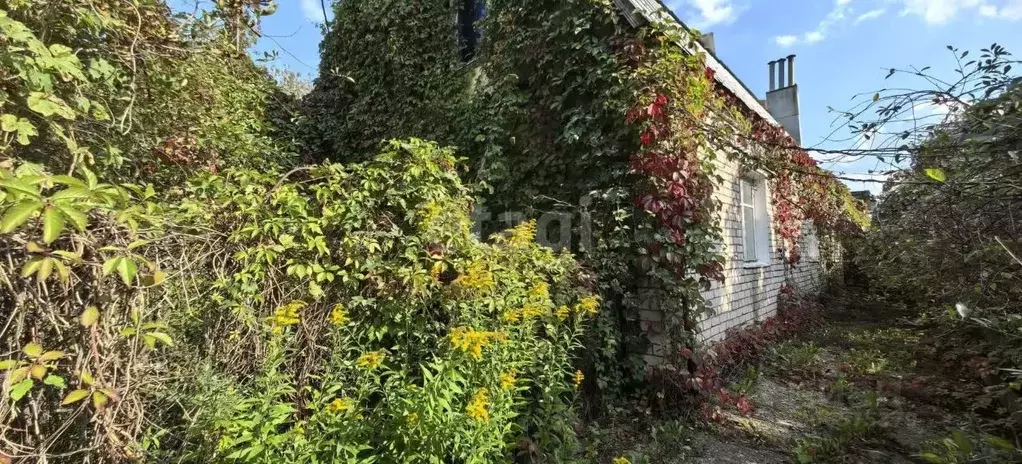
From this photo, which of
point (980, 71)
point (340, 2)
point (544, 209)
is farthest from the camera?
point (340, 2)

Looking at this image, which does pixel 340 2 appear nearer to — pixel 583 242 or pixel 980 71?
pixel 583 242

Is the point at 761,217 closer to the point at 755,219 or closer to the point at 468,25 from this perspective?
the point at 755,219

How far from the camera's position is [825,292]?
10398 millimetres

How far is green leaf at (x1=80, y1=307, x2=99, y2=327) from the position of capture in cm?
171

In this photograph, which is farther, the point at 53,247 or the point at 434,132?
the point at 434,132

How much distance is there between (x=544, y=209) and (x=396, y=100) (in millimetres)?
3526

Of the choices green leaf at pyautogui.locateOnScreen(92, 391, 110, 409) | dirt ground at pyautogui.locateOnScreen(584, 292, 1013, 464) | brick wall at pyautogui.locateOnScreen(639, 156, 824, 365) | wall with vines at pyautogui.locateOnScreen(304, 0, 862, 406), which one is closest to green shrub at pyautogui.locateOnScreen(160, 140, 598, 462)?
green leaf at pyautogui.locateOnScreen(92, 391, 110, 409)

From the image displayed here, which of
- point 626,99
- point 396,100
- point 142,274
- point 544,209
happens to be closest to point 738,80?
point 626,99

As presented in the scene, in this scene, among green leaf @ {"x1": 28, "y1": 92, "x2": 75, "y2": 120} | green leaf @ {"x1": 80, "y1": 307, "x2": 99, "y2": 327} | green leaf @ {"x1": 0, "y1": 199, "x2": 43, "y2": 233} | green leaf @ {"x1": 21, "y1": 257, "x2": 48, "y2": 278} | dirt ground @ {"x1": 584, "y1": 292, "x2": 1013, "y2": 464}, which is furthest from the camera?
dirt ground @ {"x1": 584, "y1": 292, "x2": 1013, "y2": 464}

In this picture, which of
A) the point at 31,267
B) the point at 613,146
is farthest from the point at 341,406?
the point at 613,146

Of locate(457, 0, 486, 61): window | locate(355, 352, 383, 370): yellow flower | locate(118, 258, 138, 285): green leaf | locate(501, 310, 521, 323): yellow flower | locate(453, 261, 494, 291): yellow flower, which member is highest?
locate(457, 0, 486, 61): window

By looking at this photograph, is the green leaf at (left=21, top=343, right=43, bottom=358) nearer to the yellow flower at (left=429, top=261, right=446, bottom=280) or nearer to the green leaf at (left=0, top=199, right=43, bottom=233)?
the green leaf at (left=0, top=199, right=43, bottom=233)

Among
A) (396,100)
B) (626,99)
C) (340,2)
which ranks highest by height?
(340,2)

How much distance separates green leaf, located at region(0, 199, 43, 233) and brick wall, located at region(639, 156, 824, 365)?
415cm
